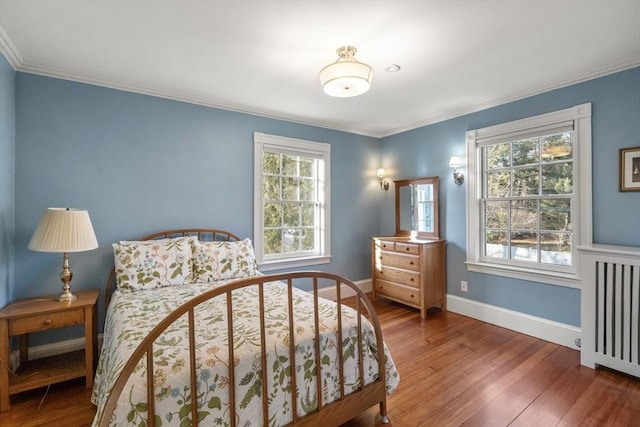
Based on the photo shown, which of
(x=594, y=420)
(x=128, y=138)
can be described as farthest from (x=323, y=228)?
(x=594, y=420)

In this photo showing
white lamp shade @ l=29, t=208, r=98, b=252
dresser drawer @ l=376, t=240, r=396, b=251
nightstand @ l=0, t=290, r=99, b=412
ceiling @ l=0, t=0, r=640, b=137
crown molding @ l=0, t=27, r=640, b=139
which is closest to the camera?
ceiling @ l=0, t=0, r=640, b=137

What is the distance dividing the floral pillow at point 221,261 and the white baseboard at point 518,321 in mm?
2420

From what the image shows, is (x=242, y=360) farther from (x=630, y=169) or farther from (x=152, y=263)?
(x=630, y=169)

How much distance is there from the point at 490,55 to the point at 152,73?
2.72 m

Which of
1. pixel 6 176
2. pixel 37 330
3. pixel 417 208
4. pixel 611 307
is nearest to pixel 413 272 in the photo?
pixel 417 208

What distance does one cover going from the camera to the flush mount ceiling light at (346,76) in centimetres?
196

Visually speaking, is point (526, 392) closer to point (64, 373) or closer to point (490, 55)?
point (490, 55)

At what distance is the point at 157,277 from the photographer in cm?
248

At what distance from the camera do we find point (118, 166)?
2.74 metres

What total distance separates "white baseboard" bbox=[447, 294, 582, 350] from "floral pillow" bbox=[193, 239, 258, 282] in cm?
242

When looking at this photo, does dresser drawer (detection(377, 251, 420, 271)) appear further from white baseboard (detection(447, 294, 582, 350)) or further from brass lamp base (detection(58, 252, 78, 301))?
brass lamp base (detection(58, 252, 78, 301))

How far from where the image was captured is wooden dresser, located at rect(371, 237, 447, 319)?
11.2 ft

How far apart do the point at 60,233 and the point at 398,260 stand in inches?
127

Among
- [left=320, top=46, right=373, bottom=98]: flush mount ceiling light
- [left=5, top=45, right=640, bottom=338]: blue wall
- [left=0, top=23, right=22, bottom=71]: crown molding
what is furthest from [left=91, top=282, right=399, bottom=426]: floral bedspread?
[left=0, top=23, right=22, bottom=71]: crown molding
